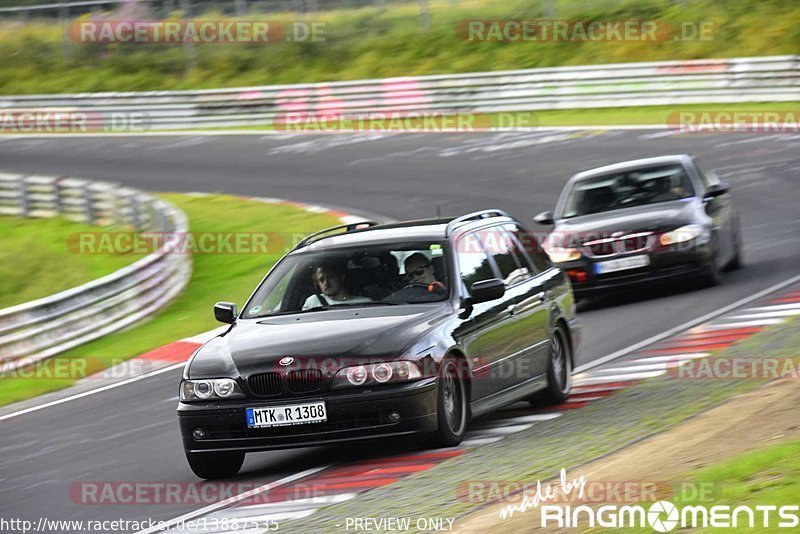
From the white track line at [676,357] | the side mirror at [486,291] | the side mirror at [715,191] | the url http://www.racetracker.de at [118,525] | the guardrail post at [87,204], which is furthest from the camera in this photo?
the guardrail post at [87,204]

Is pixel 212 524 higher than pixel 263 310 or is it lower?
lower

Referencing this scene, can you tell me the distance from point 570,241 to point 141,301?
5561 millimetres

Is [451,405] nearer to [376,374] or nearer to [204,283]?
[376,374]

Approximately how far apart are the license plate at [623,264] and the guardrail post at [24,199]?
15301mm

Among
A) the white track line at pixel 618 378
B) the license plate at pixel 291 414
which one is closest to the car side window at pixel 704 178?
the white track line at pixel 618 378

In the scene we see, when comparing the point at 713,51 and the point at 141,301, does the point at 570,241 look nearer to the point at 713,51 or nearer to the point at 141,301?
the point at 141,301

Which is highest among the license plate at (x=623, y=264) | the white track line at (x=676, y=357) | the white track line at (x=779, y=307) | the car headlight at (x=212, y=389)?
the car headlight at (x=212, y=389)

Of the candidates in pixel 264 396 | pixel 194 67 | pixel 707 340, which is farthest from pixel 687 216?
pixel 194 67

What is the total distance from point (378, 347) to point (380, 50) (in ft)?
108

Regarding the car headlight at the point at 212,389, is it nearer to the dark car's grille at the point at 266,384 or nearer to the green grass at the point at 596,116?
the dark car's grille at the point at 266,384

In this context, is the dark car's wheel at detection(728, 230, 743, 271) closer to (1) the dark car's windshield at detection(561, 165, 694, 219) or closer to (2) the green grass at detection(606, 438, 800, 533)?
(1) the dark car's windshield at detection(561, 165, 694, 219)

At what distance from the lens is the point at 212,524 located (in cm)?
764

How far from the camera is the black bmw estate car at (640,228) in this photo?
15719 mm

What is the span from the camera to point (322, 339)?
8.93 m
